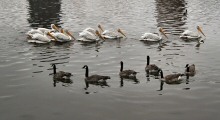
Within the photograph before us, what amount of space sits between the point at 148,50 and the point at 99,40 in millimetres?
5189

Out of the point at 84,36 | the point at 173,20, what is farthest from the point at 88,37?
the point at 173,20

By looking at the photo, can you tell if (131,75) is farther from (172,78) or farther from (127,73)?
(172,78)

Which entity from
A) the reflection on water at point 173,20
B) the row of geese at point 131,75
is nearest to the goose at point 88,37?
the reflection on water at point 173,20

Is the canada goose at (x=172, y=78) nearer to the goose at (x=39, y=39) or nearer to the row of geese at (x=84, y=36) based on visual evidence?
the row of geese at (x=84, y=36)

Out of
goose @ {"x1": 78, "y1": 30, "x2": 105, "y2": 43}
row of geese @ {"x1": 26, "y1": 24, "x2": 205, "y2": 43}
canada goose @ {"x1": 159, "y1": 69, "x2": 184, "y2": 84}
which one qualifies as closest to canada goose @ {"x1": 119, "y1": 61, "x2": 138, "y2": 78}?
canada goose @ {"x1": 159, "y1": 69, "x2": 184, "y2": 84}

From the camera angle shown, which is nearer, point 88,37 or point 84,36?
point 88,37

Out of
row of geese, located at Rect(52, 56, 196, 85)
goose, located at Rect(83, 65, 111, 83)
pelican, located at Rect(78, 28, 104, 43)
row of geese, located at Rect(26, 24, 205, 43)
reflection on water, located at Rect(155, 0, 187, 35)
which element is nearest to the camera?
goose, located at Rect(83, 65, 111, 83)

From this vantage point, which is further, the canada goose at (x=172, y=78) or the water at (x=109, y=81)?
the canada goose at (x=172, y=78)

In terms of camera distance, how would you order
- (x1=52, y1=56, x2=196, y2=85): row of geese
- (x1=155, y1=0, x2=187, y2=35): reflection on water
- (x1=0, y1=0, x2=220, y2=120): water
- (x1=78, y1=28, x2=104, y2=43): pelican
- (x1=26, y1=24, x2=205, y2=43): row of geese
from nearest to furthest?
(x1=0, y1=0, x2=220, y2=120): water → (x1=52, y1=56, x2=196, y2=85): row of geese → (x1=26, y1=24, x2=205, y2=43): row of geese → (x1=78, y1=28, x2=104, y2=43): pelican → (x1=155, y1=0, x2=187, y2=35): reflection on water

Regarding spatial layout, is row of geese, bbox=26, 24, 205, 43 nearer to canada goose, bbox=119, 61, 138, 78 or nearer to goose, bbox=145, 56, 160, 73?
goose, bbox=145, 56, 160, 73

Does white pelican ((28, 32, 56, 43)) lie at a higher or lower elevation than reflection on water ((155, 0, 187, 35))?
lower

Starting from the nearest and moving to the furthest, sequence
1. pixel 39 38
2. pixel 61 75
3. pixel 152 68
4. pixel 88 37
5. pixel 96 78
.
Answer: pixel 96 78, pixel 61 75, pixel 152 68, pixel 39 38, pixel 88 37

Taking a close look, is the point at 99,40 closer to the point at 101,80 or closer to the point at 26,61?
the point at 26,61

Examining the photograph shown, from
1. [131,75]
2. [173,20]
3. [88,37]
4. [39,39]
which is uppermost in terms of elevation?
[173,20]
